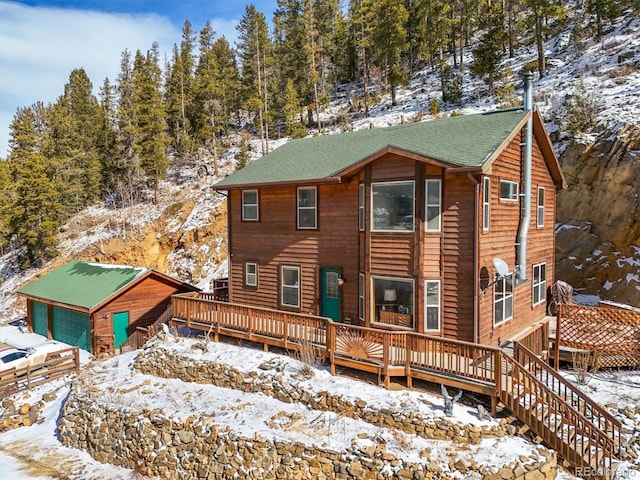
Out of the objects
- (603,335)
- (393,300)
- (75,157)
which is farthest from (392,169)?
(75,157)

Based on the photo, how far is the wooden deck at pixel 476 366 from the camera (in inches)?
312

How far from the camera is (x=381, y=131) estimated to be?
53.4ft

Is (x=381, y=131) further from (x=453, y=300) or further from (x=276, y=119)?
(x=276, y=119)

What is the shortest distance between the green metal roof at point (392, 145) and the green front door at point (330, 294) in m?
3.19

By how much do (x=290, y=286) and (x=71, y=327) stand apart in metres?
12.7

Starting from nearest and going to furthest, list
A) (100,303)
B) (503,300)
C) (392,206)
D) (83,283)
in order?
(392,206)
(503,300)
(100,303)
(83,283)

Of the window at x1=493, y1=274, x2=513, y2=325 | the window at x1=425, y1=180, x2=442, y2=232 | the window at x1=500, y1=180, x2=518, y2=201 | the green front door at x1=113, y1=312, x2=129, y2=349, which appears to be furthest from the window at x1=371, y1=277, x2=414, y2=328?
the green front door at x1=113, y1=312, x2=129, y2=349

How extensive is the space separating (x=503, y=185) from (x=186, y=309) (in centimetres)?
1170

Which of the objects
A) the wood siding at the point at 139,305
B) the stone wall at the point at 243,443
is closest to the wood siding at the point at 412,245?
the stone wall at the point at 243,443

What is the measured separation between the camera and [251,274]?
1516 cm

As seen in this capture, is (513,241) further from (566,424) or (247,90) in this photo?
(247,90)

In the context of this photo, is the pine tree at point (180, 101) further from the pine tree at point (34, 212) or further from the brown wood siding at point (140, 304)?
the brown wood siding at point (140, 304)

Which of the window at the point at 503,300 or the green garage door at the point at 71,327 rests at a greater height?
the window at the point at 503,300

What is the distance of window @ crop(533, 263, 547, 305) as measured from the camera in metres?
14.1
